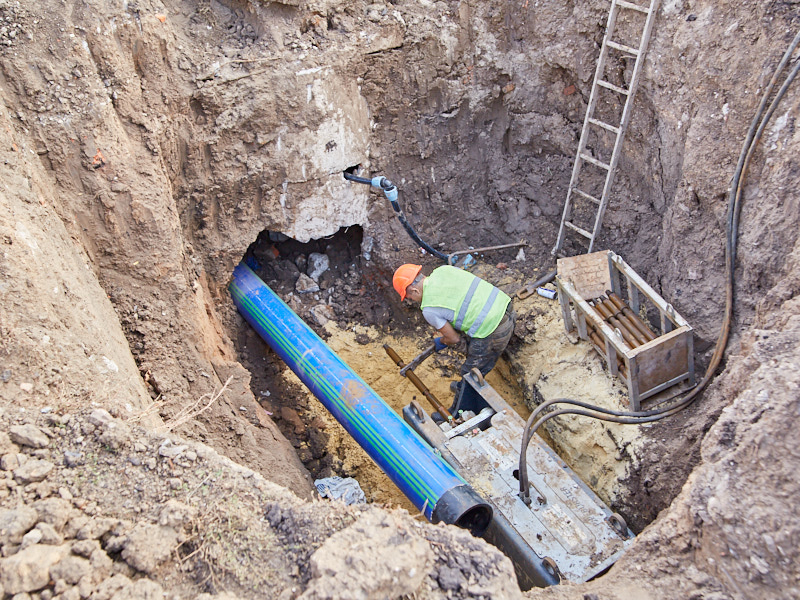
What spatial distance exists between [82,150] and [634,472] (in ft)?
15.3

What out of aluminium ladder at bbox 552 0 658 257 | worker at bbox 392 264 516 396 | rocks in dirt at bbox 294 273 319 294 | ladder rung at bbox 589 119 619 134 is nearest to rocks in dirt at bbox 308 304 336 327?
rocks in dirt at bbox 294 273 319 294

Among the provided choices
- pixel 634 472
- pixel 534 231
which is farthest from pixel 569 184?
pixel 634 472

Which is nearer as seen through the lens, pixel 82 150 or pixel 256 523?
pixel 256 523

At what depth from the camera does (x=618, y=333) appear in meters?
4.57

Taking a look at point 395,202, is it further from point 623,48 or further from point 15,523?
point 15,523

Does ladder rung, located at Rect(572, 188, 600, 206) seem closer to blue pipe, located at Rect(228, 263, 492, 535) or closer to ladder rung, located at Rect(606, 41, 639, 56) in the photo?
ladder rung, located at Rect(606, 41, 639, 56)

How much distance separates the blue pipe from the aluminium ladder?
284 cm

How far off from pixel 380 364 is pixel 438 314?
129cm

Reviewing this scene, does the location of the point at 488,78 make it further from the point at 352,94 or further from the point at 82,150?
the point at 82,150

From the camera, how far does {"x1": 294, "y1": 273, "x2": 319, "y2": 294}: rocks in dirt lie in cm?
645

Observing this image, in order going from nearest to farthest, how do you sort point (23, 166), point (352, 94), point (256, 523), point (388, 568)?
1. point (388, 568)
2. point (256, 523)
3. point (23, 166)
4. point (352, 94)

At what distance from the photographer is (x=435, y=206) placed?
6.54m

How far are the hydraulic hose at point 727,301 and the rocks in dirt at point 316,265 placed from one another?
3218 millimetres

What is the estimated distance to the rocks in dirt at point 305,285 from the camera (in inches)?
254
